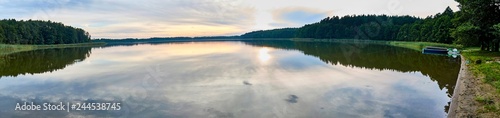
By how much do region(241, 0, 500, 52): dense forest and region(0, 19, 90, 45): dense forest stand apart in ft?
338

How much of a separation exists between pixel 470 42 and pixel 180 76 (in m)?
34.9

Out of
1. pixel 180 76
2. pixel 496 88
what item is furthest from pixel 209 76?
pixel 496 88

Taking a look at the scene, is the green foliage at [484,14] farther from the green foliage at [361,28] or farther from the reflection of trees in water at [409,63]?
the green foliage at [361,28]

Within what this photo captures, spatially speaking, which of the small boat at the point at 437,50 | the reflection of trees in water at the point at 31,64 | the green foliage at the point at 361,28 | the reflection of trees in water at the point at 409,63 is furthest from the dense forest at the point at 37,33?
the green foliage at the point at 361,28

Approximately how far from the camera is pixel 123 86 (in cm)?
1984

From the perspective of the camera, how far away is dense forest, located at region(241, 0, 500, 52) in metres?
36.6

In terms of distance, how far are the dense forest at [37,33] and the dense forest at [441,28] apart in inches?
4057

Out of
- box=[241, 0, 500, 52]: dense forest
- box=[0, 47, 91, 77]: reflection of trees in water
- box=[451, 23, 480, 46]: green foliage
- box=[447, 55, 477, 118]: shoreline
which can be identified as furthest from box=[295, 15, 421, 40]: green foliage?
box=[447, 55, 477, 118]: shoreline

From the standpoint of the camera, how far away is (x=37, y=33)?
111 metres

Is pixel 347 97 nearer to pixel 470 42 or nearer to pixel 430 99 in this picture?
pixel 430 99

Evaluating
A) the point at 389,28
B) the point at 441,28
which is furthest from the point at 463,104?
the point at 389,28

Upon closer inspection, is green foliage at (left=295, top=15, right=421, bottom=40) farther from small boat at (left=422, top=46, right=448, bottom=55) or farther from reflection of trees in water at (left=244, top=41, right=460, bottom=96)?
reflection of trees in water at (left=244, top=41, right=460, bottom=96)

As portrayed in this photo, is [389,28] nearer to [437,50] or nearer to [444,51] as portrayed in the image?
[437,50]

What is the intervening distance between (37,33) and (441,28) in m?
121
